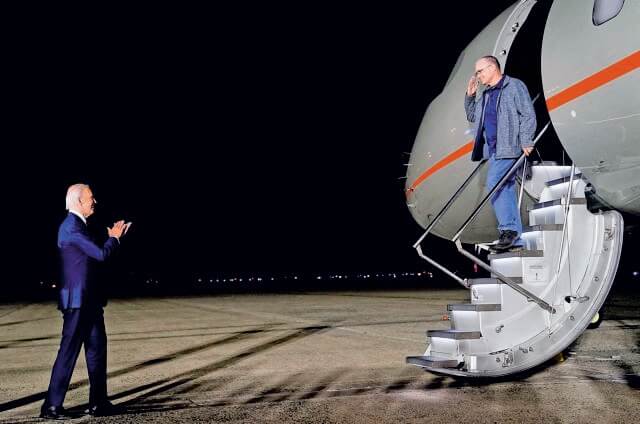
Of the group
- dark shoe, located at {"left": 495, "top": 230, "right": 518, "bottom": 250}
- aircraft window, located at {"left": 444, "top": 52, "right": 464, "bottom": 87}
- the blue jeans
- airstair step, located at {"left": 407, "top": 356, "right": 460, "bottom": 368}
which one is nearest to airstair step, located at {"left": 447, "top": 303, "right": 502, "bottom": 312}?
airstair step, located at {"left": 407, "top": 356, "right": 460, "bottom": 368}

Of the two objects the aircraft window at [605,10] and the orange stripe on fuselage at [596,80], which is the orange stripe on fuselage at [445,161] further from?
the aircraft window at [605,10]

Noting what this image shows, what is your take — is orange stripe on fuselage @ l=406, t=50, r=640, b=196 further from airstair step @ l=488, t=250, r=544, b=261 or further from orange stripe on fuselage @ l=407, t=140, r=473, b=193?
orange stripe on fuselage @ l=407, t=140, r=473, b=193

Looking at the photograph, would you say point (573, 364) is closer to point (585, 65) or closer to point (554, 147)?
point (585, 65)

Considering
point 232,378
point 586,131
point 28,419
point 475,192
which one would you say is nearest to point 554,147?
point 475,192

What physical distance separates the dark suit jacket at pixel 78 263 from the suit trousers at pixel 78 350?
0.24ft

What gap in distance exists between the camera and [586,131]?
6.50 meters

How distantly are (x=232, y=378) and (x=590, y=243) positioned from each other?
12.4ft

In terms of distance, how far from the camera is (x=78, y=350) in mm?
5117

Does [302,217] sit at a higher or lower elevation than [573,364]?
higher

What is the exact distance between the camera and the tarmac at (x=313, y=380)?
17.1ft

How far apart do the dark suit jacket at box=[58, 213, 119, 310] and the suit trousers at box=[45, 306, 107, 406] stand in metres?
0.07

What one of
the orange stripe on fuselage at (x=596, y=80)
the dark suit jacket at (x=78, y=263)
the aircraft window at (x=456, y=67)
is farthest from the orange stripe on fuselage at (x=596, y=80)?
the dark suit jacket at (x=78, y=263)

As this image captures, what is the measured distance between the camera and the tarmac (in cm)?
522

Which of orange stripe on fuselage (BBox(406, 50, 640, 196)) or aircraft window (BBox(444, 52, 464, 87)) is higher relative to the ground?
aircraft window (BBox(444, 52, 464, 87))
